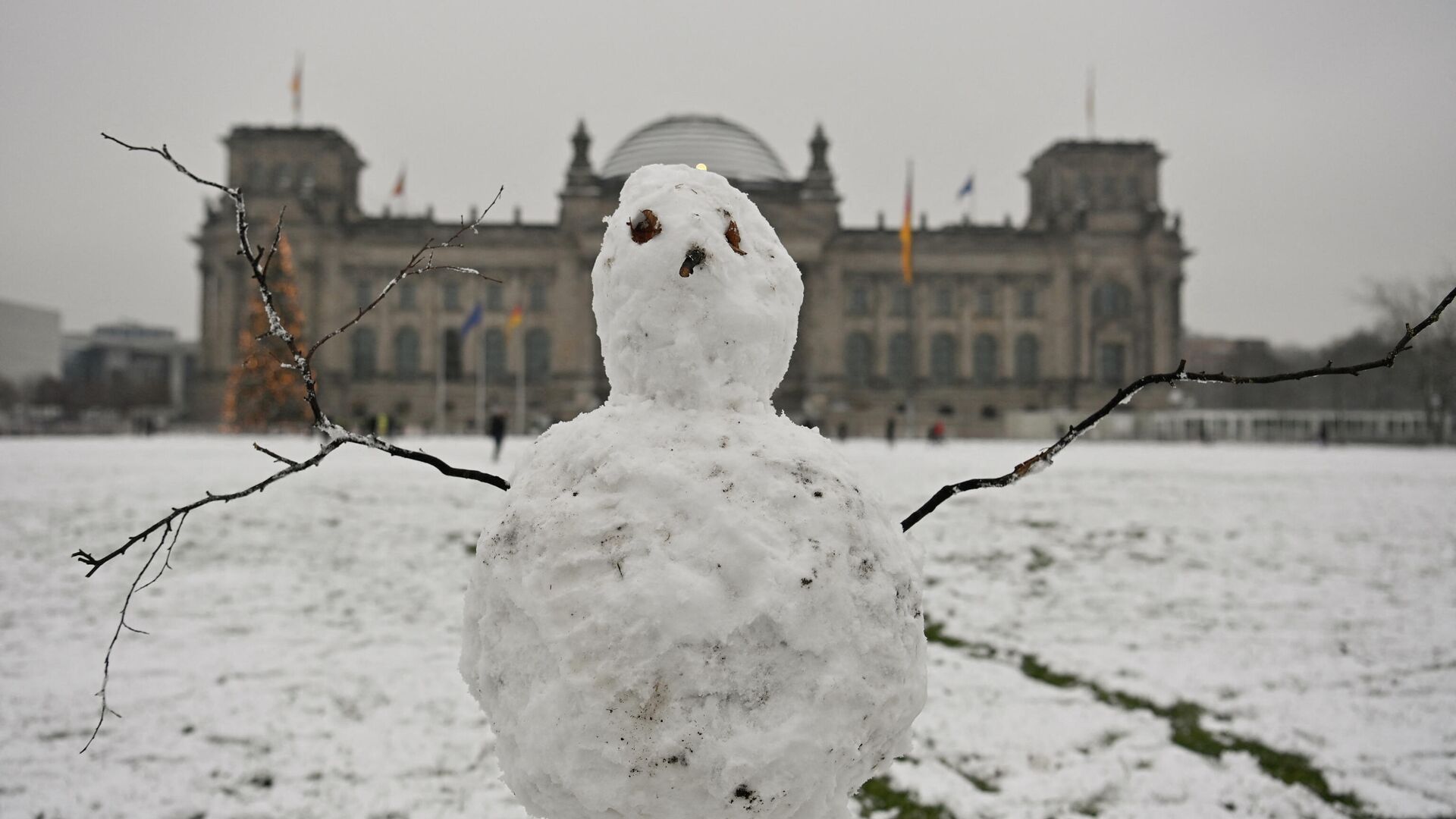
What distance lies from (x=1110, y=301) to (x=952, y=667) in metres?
54.1

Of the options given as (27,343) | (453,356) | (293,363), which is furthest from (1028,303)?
(27,343)

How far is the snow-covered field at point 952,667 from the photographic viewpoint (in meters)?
3.87

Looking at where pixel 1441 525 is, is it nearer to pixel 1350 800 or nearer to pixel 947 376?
pixel 1350 800

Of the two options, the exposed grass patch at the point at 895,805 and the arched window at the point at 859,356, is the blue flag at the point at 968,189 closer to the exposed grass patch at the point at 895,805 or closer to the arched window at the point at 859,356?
the arched window at the point at 859,356

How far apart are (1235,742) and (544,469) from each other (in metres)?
4.35

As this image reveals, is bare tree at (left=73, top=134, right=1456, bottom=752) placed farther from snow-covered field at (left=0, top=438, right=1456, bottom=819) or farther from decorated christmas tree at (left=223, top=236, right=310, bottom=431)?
decorated christmas tree at (left=223, top=236, right=310, bottom=431)

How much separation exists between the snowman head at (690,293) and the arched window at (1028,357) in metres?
54.9

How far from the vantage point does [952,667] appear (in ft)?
17.9

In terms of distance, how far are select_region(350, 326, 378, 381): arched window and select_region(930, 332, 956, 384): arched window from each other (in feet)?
119

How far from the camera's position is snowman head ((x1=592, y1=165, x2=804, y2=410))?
1881 millimetres

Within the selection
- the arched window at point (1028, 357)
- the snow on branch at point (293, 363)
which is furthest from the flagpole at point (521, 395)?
the snow on branch at point (293, 363)

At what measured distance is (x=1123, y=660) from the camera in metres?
5.55

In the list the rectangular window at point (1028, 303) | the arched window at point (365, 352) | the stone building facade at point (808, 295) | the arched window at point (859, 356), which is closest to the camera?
the stone building facade at point (808, 295)

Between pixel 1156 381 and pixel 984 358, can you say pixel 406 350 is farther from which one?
pixel 1156 381
